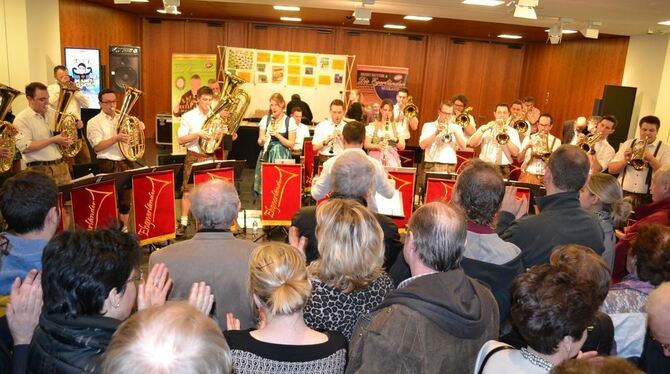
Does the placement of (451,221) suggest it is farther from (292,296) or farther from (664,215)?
(664,215)

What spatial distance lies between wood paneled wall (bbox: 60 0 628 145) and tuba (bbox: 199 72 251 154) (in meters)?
7.31

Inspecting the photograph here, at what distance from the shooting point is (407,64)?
14555mm

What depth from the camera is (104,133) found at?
20.1 ft

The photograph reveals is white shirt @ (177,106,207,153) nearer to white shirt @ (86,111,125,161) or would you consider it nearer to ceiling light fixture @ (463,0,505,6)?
white shirt @ (86,111,125,161)

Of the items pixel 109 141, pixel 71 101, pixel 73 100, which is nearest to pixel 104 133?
pixel 109 141

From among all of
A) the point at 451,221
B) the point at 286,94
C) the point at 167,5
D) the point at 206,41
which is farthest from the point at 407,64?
the point at 451,221

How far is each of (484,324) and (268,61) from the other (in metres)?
12.2

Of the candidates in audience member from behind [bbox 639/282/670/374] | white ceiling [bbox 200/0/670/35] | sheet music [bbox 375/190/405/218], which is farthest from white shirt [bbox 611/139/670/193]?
audience member from behind [bbox 639/282/670/374]

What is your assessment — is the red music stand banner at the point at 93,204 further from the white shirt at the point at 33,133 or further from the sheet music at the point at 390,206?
the sheet music at the point at 390,206

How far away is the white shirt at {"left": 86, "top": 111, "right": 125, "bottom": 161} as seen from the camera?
19.9ft

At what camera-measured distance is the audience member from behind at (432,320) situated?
5.74ft

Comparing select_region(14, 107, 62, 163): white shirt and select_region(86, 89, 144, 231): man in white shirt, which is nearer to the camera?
select_region(14, 107, 62, 163): white shirt

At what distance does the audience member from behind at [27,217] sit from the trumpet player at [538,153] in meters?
6.19

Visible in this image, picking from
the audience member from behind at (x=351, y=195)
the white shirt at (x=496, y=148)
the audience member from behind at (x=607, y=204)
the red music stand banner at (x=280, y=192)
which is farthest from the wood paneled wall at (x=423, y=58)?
the audience member from behind at (x=351, y=195)
